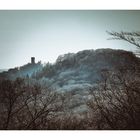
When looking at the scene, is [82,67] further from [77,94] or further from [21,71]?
[21,71]

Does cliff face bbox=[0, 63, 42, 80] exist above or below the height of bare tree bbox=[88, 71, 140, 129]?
above

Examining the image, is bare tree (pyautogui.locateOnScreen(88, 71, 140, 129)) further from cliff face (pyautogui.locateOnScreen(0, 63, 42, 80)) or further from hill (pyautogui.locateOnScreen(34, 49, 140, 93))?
cliff face (pyautogui.locateOnScreen(0, 63, 42, 80))

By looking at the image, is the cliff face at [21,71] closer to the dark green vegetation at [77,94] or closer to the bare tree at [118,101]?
the dark green vegetation at [77,94]

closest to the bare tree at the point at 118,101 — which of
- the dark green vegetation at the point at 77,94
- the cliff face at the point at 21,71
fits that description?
the dark green vegetation at the point at 77,94

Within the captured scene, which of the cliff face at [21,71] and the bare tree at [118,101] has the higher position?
the cliff face at [21,71]

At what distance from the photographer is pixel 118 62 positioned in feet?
10.1

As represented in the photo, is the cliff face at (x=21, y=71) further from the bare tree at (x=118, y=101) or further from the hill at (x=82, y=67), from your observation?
the bare tree at (x=118, y=101)

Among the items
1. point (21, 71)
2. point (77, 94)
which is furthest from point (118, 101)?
point (21, 71)

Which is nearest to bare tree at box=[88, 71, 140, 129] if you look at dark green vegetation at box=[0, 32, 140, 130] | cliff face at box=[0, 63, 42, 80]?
dark green vegetation at box=[0, 32, 140, 130]

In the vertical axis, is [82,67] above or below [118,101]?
above

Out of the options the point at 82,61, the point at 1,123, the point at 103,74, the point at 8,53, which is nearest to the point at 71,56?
the point at 82,61

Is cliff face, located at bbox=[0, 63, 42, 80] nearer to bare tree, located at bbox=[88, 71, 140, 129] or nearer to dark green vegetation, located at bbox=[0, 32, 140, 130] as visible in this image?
dark green vegetation, located at bbox=[0, 32, 140, 130]

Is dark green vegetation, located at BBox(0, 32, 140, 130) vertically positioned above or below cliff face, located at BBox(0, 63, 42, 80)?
below
